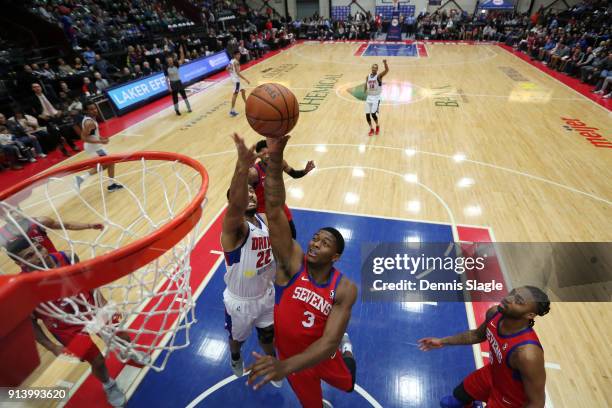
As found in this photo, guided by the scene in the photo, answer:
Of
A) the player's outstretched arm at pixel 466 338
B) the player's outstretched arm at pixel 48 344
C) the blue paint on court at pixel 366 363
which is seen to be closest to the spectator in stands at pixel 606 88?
the blue paint on court at pixel 366 363

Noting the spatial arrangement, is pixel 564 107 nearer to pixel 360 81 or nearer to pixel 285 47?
pixel 360 81

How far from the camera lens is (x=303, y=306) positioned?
86.4 inches

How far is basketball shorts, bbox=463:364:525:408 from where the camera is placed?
2240 millimetres

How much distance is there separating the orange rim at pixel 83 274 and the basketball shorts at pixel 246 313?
0.92 meters

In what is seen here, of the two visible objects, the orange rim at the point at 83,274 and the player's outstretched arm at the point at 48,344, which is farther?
the player's outstretched arm at the point at 48,344

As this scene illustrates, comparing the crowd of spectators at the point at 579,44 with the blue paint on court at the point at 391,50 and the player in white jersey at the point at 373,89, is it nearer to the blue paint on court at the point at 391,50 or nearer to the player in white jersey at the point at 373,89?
the blue paint on court at the point at 391,50

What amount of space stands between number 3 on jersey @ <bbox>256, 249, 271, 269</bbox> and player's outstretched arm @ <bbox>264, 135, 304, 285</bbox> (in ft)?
1.50

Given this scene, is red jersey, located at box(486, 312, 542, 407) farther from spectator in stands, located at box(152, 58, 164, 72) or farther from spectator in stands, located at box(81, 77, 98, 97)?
spectator in stands, located at box(152, 58, 164, 72)

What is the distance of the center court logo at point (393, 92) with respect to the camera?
11180 mm

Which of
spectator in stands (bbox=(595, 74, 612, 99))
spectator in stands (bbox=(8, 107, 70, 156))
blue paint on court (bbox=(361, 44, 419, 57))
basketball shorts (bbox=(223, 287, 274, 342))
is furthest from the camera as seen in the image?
blue paint on court (bbox=(361, 44, 419, 57))

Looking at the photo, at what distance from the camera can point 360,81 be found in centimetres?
1335

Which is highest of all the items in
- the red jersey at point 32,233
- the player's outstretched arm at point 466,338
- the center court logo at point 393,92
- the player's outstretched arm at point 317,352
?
the red jersey at point 32,233

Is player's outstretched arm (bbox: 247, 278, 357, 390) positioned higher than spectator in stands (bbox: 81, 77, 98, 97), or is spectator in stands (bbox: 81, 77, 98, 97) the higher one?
player's outstretched arm (bbox: 247, 278, 357, 390)

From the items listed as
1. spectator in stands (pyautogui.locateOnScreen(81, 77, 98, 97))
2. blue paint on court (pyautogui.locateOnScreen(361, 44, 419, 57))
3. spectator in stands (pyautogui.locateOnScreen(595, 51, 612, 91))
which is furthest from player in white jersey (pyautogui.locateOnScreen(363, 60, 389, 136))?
blue paint on court (pyautogui.locateOnScreen(361, 44, 419, 57))
